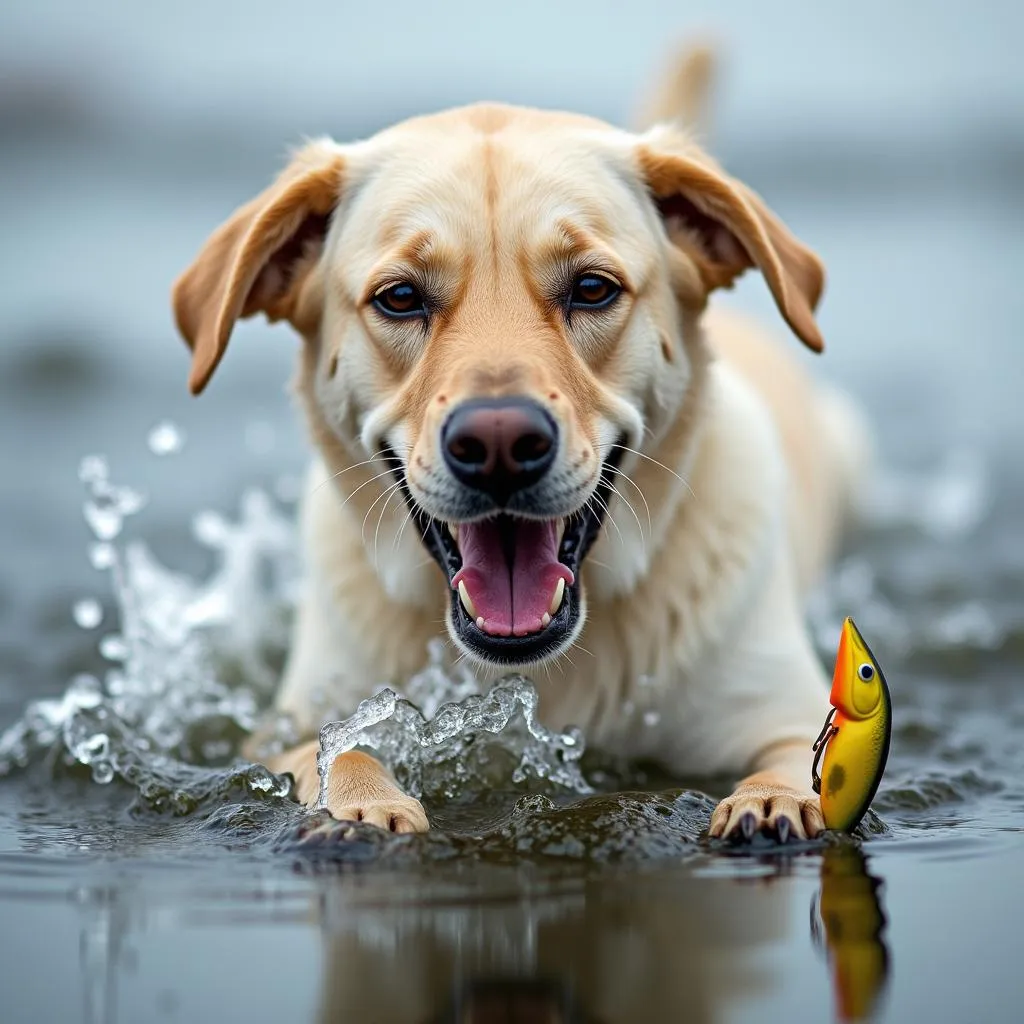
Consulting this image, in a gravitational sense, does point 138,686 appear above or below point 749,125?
below

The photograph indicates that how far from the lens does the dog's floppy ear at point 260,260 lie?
3.86m

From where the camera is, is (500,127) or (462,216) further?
(500,127)

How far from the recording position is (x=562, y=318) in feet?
11.9

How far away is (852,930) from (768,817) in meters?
0.50

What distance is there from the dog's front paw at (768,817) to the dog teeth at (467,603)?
0.64 m

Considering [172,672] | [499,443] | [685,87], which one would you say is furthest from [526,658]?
[685,87]

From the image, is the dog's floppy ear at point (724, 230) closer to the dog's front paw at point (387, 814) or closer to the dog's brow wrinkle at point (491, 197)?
the dog's brow wrinkle at point (491, 197)

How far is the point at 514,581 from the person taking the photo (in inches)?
140

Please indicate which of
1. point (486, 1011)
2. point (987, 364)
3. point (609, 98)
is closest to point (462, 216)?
A: point (486, 1011)

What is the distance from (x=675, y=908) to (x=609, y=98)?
45.5ft

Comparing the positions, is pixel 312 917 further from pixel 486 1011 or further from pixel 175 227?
pixel 175 227

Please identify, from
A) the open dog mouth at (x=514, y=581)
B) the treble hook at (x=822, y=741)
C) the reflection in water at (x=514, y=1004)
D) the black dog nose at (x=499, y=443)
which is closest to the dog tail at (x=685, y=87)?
the open dog mouth at (x=514, y=581)

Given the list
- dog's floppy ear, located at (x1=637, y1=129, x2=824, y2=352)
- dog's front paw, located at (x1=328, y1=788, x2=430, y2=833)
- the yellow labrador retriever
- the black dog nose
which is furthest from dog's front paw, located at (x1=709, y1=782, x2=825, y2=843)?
dog's floppy ear, located at (x1=637, y1=129, x2=824, y2=352)

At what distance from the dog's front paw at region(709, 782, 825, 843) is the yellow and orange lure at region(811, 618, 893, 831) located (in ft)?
0.13
